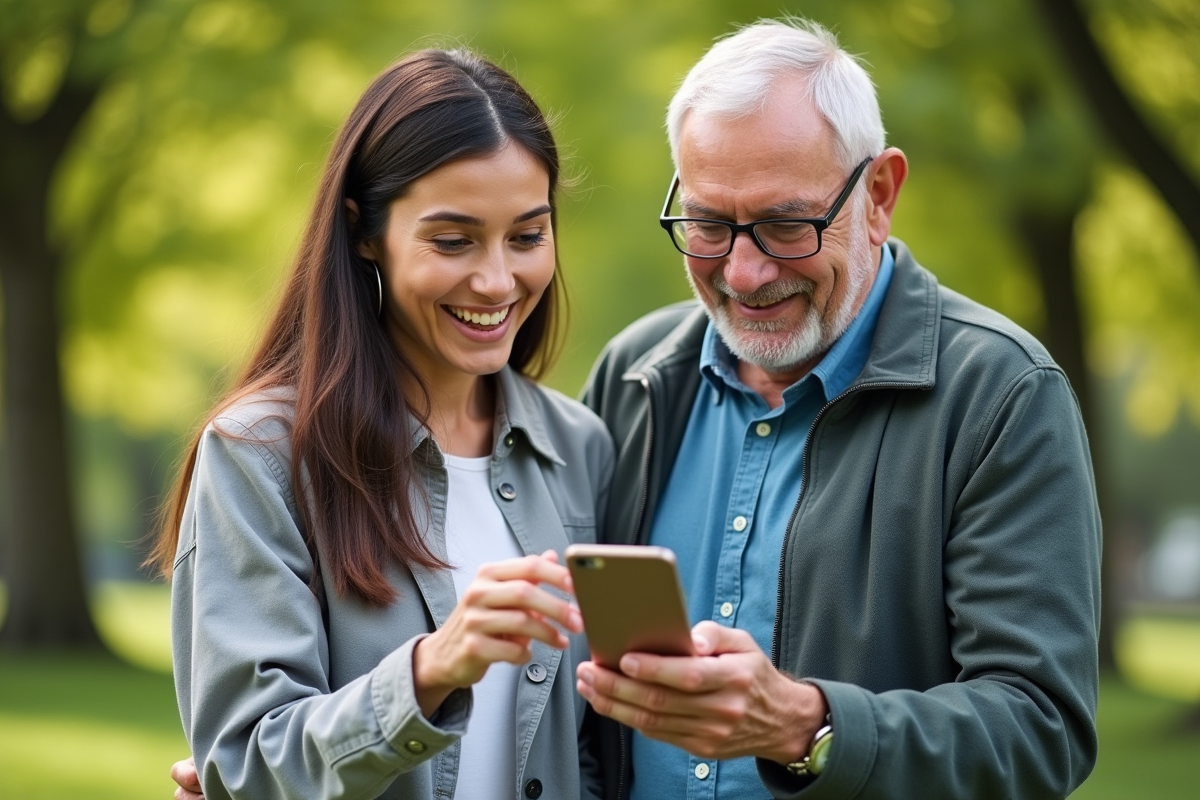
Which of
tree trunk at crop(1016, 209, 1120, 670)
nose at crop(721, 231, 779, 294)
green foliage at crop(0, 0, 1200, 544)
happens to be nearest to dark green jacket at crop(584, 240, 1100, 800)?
nose at crop(721, 231, 779, 294)

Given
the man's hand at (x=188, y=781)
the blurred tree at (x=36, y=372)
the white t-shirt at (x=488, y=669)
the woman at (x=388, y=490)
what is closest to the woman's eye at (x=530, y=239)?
the woman at (x=388, y=490)

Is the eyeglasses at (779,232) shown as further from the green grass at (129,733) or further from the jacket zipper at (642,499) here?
the green grass at (129,733)

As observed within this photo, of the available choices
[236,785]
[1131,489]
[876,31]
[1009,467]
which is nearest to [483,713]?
[236,785]

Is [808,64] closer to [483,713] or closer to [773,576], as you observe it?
[773,576]

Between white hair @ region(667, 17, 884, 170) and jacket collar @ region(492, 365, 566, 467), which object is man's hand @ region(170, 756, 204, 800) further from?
white hair @ region(667, 17, 884, 170)

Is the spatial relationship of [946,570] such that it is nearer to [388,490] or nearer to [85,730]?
[388,490]

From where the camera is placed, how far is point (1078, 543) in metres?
3.36

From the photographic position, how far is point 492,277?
3.57 meters

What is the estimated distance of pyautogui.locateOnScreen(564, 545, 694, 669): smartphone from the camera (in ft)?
8.54

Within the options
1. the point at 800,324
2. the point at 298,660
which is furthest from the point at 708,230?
the point at 298,660

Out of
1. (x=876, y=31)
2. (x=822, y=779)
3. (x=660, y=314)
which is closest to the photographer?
(x=822, y=779)

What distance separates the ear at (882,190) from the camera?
3895 mm

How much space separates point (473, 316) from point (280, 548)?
0.79m

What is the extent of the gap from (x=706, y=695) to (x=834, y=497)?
2.97 ft
